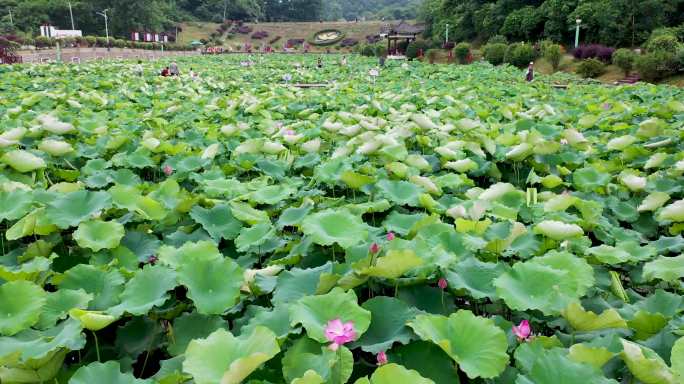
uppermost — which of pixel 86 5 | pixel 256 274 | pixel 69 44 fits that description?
pixel 86 5

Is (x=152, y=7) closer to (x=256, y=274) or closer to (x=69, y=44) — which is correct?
(x=69, y=44)

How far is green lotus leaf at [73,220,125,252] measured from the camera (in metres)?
1.66

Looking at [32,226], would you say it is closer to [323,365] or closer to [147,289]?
[147,289]

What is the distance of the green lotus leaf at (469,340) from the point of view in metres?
1.08

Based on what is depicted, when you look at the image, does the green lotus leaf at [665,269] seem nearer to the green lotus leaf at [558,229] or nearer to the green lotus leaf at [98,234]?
the green lotus leaf at [558,229]

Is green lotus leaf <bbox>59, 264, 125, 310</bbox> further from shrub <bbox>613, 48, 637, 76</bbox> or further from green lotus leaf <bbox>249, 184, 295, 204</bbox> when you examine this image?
shrub <bbox>613, 48, 637, 76</bbox>

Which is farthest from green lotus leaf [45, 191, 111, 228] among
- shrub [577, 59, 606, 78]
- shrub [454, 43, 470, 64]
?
shrub [454, 43, 470, 64]

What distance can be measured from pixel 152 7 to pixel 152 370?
5691cm

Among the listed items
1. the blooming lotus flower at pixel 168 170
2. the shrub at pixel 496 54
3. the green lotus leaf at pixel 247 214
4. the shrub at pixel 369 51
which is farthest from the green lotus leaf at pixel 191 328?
the shrub at pixel 369 51

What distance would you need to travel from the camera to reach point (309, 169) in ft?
9.78

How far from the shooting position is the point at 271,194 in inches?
90.8

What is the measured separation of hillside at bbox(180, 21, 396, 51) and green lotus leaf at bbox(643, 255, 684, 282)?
63130 millimetres

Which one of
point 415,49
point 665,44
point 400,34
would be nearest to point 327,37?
point 400,34

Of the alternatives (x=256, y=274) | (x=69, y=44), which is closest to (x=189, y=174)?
(x=256, y=274)
